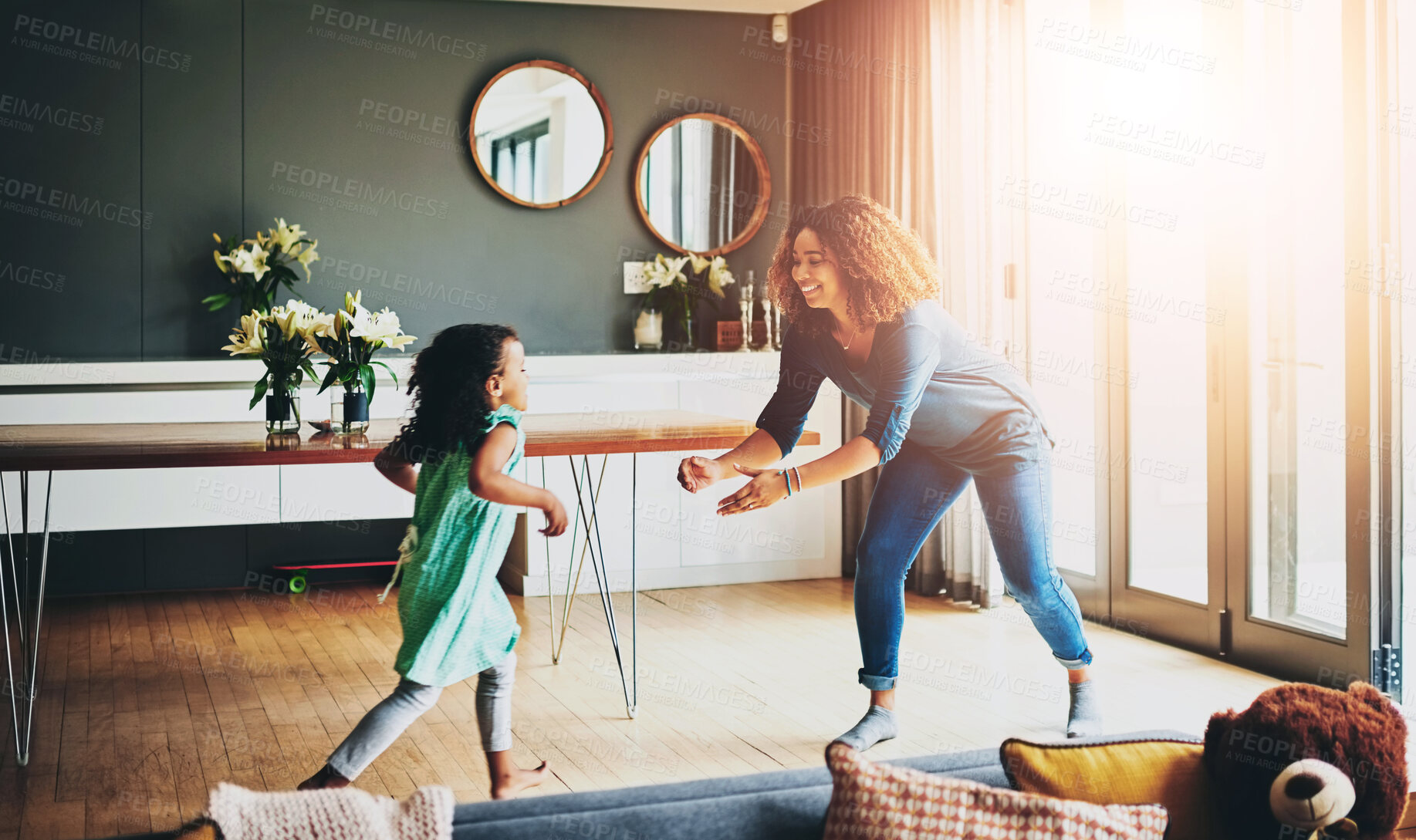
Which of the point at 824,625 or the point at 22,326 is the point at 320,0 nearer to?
the point at 22,326

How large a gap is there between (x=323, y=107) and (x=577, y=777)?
3135mm

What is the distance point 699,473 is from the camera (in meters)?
2.55

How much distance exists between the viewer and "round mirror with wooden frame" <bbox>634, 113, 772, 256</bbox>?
521 cm

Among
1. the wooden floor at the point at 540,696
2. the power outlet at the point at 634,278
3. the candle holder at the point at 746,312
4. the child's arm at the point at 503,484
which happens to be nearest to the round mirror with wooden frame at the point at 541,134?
the power outlet at the point at 634,278

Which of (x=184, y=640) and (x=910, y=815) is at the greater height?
(x=910, y=815)

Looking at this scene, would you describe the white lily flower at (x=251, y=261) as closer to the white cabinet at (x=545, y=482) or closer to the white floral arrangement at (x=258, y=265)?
the white floral arrangement at (x=258, y=265)

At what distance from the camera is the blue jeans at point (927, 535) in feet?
9.06

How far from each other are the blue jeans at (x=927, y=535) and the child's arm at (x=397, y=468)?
1022mm

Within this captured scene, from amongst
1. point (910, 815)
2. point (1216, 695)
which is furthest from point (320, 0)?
point (910, 815)

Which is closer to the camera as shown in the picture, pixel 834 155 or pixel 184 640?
pixel 184 640

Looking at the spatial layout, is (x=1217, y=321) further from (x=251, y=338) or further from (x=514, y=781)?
(x=251, y=338)

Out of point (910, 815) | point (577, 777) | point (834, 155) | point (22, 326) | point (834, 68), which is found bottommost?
point (577, 777)

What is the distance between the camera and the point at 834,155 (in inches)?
201

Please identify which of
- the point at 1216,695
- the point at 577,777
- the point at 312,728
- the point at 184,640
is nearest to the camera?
the point at 577,777
